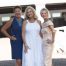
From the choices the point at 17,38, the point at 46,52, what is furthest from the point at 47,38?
the point at 17,38

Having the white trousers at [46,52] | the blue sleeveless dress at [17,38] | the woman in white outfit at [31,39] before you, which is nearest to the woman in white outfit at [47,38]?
the white trousers at [46,52]

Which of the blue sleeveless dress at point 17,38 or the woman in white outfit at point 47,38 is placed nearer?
the blue sleeveless dress at point 17,38

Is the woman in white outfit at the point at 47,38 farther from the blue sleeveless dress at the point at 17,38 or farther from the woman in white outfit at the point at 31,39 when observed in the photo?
the blue sleeveless dress at the point at 17,38

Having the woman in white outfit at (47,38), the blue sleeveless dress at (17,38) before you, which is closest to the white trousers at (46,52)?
the woman in white outfit at (47,38)

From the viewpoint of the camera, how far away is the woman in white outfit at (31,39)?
18.7 ft

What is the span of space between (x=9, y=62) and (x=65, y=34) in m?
1.38

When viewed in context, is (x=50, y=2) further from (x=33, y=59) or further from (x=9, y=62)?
(x=33, y=59)

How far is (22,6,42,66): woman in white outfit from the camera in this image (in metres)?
5.70

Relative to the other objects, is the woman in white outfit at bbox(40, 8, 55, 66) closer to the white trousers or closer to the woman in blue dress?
the white trousers

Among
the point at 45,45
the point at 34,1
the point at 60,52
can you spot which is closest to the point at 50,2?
the point at 34,1

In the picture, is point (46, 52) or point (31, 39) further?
point (46, 52)

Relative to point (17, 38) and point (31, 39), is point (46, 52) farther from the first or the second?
point (17, 38)

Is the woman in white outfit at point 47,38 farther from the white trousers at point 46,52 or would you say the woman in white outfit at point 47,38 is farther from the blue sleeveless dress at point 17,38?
the blue sleeveless dress at point 17,38

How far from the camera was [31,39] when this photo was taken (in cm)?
574
